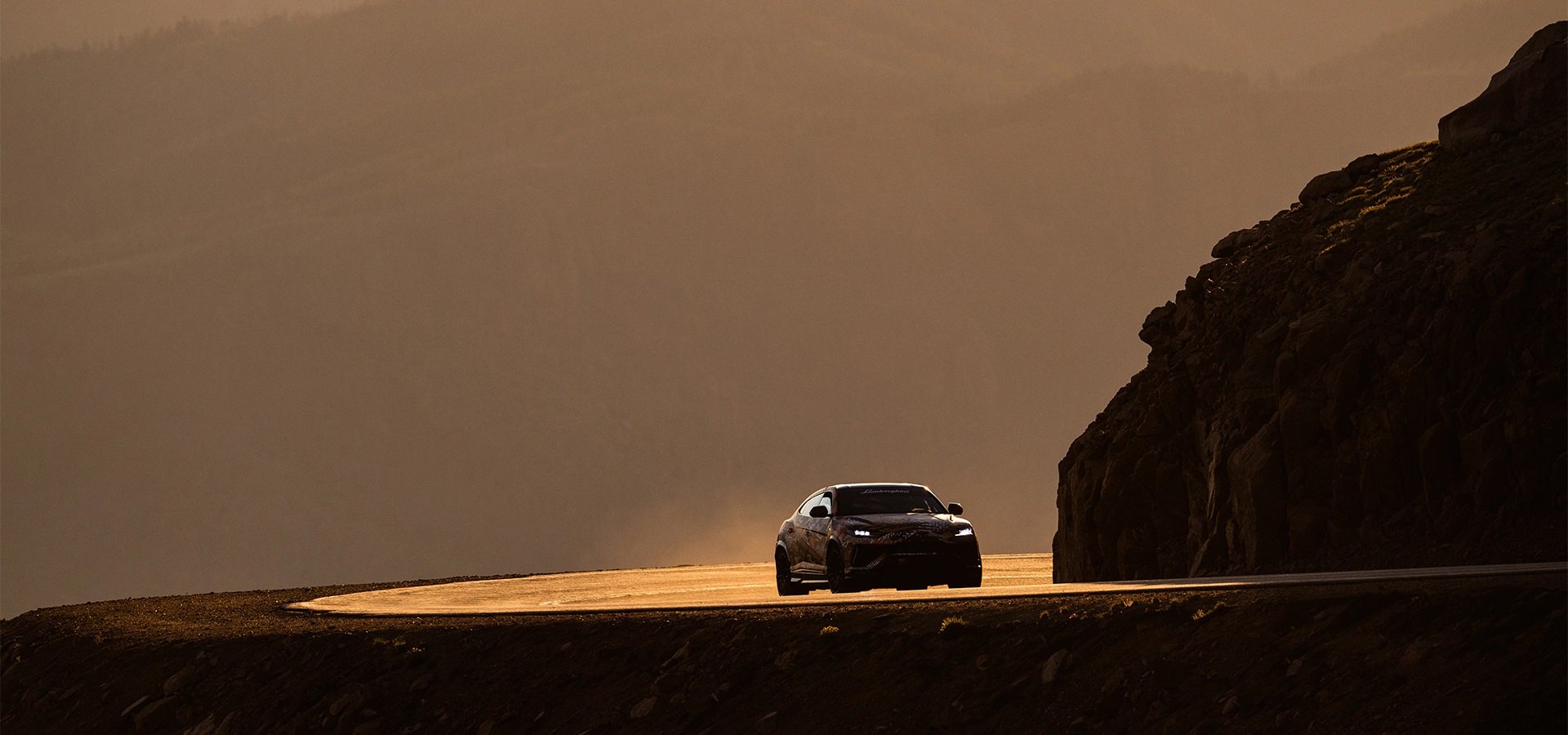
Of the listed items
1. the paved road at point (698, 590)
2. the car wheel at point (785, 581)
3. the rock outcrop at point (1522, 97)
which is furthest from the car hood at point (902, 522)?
the rock outcrop at point (1522, 97)

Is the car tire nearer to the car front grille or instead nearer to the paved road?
the paved road

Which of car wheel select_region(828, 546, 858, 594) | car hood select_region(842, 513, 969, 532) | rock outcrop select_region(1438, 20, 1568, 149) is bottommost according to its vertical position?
car wheel select_region(828, 546, 858, 594)

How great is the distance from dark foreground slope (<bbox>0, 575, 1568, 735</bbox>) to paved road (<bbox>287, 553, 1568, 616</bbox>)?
1.44 metres

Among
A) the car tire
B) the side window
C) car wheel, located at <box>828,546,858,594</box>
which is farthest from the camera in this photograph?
the side window

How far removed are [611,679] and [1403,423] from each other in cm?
1580

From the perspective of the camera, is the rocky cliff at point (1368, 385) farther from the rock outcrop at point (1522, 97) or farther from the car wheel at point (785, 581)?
the car wheel at point (785, 581)

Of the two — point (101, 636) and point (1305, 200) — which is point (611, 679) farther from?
point (1305, 200)

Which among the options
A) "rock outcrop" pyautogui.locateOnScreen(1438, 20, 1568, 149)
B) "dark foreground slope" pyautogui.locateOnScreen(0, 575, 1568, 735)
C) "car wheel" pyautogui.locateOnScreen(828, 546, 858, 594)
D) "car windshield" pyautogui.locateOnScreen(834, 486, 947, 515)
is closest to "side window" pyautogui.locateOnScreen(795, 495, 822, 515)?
"car windshield" pyautogui.locateOnScreen(834, 486, 947, 515)

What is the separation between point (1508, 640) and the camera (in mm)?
15430

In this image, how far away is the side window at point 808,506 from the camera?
28.6m

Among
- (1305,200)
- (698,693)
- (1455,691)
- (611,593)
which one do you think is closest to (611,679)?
(698,693)

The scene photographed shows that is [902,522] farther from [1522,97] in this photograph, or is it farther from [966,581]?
[1522,97]

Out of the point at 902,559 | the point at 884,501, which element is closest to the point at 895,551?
the point at 902,559

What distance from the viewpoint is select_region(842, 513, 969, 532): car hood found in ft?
87.4
